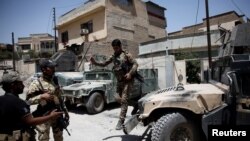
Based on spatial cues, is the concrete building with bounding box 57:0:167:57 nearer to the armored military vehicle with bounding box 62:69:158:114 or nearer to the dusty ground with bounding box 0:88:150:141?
the armored military vehicle with bounding box 62:69:158:114

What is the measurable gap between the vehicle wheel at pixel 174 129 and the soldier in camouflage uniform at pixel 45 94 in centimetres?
135

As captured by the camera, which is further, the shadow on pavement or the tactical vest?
the tactical vest

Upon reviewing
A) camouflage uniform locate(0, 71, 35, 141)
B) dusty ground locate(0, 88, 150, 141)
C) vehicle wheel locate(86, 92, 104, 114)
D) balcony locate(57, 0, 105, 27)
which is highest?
balcony locate(57, 0, 105, 27)

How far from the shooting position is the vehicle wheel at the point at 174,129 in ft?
12.5

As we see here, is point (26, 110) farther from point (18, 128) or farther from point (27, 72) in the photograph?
point (27, 72)

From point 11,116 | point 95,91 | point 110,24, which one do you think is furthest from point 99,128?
point 110,24

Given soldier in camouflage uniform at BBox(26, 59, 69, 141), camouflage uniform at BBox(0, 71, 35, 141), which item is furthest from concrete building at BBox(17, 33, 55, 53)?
camouflage uniform at BBox(0, 71, 35, 141)

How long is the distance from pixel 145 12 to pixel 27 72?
1634 cm

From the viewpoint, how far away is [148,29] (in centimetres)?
2683

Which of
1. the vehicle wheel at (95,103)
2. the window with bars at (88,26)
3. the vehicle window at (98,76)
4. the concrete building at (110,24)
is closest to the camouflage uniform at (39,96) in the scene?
the vehicle wheel at (95,103)

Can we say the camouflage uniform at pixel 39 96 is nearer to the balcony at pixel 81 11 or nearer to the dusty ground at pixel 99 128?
the dusty ground at pixel 99 128

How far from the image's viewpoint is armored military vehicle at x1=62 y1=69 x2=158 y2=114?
8453 mm

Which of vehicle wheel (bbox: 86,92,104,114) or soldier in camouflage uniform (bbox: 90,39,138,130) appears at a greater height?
soldier in camouflage uniform (bbox: 90,39,138,130)

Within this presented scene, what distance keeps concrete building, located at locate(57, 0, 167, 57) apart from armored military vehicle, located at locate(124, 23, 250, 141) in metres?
17.1
